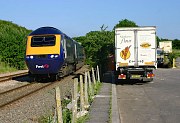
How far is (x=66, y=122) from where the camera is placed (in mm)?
9359

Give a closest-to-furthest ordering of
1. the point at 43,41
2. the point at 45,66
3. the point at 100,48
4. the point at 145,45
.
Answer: the point at 145,45
the point at 45,66
the point at 43,41
the point at 100,48

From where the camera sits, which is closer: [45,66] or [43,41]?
[45,66]

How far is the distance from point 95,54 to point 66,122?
20936 mm

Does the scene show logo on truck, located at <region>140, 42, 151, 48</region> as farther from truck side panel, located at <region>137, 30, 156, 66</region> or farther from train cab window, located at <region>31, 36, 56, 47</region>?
train cab window, located at <region>31, 36, 56, 47</region>

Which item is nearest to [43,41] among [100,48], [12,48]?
[100,48]

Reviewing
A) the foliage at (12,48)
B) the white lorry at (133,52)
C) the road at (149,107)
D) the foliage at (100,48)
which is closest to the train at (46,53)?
the white lorry at (133,52)

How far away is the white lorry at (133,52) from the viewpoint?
824 inches

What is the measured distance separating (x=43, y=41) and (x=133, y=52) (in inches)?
223

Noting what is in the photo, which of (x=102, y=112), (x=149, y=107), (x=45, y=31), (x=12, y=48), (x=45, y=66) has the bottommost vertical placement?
(x=149, y=107)

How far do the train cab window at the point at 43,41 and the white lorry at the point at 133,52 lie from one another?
169 inches

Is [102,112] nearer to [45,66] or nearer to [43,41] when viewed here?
[45,66]

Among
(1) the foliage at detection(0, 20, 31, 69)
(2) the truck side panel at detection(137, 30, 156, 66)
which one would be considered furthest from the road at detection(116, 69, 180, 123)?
(1) the foliage at detection(0, 20, 31, 69)

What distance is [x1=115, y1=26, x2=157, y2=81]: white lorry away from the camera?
20.9 meters

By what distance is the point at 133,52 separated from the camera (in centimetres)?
2106
